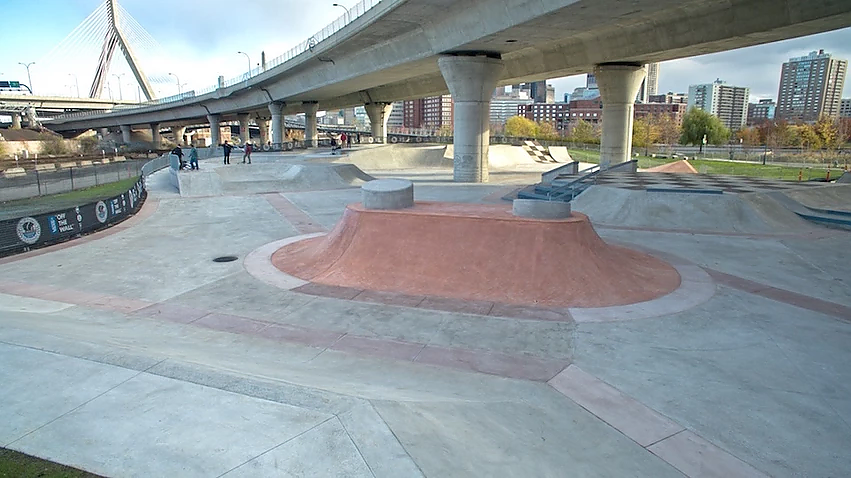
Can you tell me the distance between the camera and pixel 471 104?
3303 centimetres

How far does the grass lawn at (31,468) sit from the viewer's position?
4238 mm

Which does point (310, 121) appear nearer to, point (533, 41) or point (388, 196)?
point (533, 41)

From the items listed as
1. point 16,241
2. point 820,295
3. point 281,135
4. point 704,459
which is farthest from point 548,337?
point 281,135

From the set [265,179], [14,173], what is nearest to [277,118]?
[14,173]

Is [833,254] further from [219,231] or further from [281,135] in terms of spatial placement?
[281,135]

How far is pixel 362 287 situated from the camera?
11.9 metres

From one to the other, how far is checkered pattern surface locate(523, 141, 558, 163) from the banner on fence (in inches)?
1965

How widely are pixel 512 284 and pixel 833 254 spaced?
11.6 m

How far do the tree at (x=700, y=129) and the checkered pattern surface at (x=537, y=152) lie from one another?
39.7 m

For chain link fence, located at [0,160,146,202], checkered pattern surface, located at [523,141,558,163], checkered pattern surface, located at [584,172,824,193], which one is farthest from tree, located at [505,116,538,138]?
checkered pattern surface, located at [584,172,824,193]

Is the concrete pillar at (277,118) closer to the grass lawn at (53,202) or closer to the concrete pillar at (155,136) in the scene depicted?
the grass lawn at (53,202)

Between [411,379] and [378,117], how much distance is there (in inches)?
2938

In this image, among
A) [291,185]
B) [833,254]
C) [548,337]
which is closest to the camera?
[548,337]

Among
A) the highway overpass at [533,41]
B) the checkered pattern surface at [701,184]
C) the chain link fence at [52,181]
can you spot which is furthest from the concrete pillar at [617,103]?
the chain link fence at [52,181]
